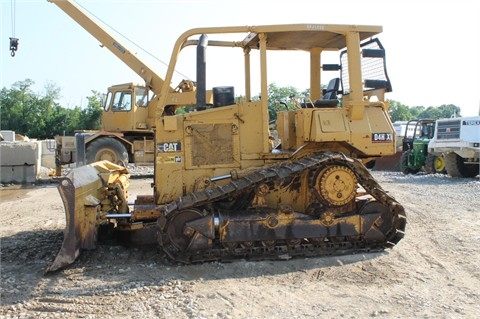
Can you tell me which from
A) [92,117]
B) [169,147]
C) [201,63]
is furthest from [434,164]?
[92,117]

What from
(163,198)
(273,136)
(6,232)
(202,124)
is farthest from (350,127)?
(6,232)

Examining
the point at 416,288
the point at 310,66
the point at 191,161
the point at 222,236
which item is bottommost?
the point at 416,288

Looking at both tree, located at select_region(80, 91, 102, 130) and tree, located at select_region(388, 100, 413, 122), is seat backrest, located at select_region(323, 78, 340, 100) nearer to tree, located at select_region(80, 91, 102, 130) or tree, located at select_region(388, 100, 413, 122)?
tree, located at select_region(80, 91, 102, 130)

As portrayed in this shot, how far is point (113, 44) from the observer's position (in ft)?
60.1

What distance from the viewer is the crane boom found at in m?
17.8

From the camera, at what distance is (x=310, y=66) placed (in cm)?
800

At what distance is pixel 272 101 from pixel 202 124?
133 centimetres

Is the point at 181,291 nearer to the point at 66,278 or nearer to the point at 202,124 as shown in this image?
the point at 66,278

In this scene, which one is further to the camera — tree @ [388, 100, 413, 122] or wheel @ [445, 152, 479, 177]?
tree @ [388, 100, 413, 122]

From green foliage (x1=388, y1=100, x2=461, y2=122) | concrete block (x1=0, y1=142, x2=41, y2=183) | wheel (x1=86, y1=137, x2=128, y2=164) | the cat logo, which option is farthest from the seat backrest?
green foliage (x1=388, y1=100, x2=461, y2=122)

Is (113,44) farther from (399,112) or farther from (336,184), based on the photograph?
(399,112)

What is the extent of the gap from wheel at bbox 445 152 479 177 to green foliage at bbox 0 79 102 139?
105 feet

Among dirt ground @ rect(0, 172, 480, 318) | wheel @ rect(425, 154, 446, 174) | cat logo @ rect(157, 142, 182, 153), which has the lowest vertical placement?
dirt ground @ rect(0, 172, 480, 318)

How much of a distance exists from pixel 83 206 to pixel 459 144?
50.6 feet
